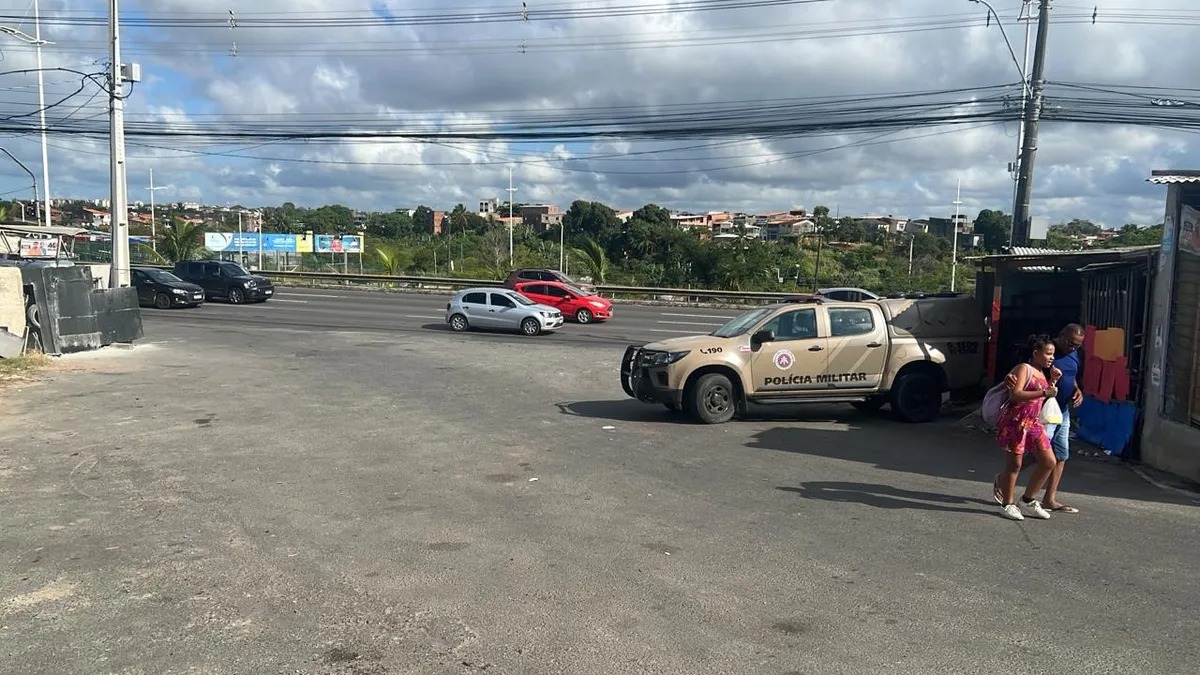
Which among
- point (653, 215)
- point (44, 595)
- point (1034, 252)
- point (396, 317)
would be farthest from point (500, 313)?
point (653, 215)

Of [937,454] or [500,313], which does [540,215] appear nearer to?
[500,313]

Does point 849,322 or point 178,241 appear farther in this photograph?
point 178,241

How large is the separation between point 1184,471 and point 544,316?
Answer: 64.3 ft

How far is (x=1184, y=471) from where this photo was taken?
8555 millimetres

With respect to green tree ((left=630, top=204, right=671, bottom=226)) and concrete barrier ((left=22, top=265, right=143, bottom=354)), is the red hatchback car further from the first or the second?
green tree ((left=630, top=204, right=671, bottom=226))

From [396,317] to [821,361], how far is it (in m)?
22.1

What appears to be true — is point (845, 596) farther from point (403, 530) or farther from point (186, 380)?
point (186, 380)

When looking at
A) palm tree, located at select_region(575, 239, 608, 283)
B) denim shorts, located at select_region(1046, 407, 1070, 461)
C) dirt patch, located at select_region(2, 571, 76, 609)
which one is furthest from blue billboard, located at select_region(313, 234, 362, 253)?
denim shorts, located at select_region(1046, 407, 1070, 461)

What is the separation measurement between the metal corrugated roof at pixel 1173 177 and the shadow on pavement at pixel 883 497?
144 inches

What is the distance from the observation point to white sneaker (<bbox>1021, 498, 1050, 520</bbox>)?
7148 millimetres

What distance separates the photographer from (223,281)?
3538cm

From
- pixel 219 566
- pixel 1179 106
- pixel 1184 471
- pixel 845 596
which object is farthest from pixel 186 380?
pixel 1179 106

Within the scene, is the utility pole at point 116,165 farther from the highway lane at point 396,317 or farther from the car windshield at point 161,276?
the car windshield at point 161,276

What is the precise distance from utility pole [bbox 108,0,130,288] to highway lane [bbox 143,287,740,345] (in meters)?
4.43
